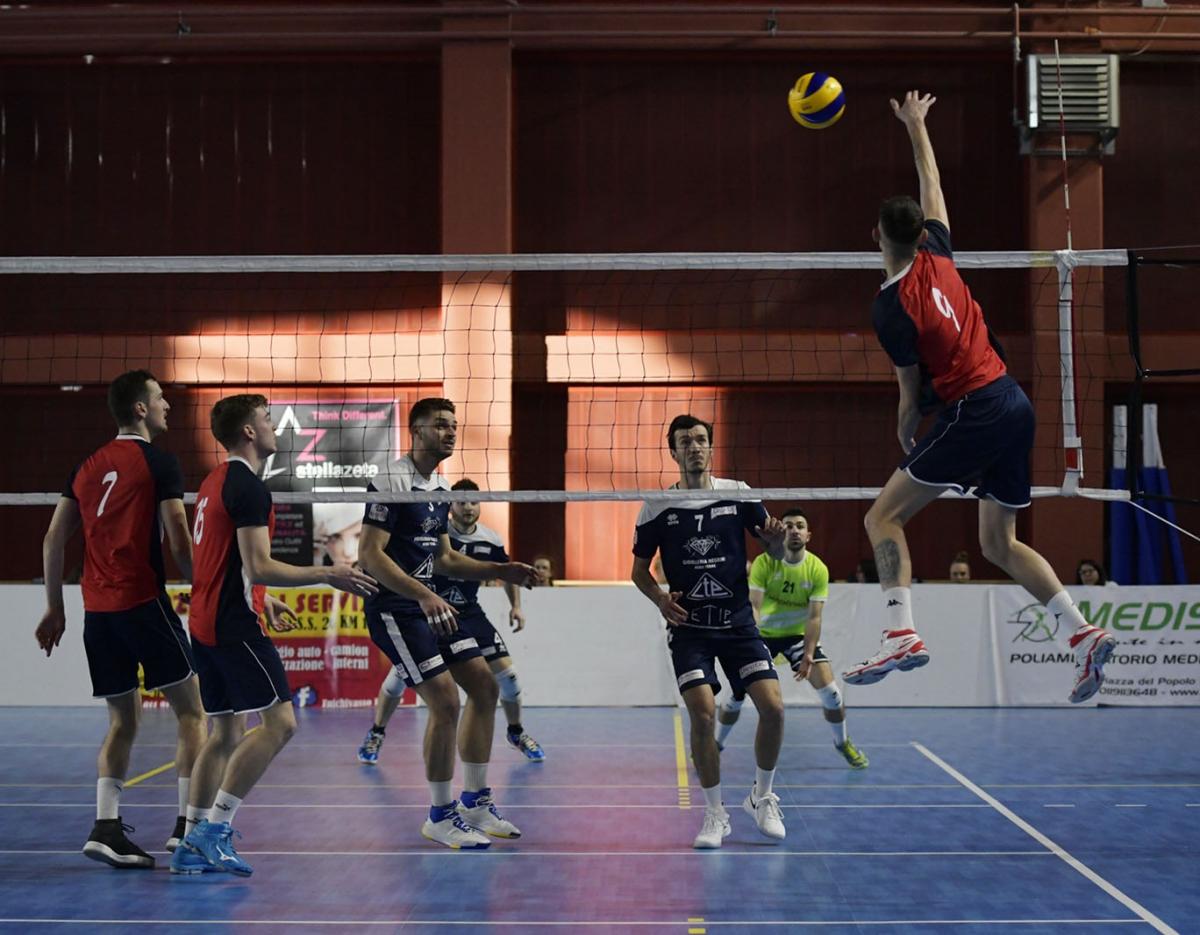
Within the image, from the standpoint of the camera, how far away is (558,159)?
1504 cm

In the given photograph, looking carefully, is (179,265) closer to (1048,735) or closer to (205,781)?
(205,781)

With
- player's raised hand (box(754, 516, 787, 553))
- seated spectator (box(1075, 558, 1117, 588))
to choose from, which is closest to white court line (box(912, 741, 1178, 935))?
player's raised hand (box(754, 516, 787, 553))

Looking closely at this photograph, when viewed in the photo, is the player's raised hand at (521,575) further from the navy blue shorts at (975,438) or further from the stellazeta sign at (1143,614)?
the stellazeta sign at (1143,614)

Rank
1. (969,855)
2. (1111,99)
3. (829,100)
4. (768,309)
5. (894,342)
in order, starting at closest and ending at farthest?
(894,342) → (969,855) → (829,100) → (1111,99) → (768,309)

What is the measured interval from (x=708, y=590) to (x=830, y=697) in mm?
2432

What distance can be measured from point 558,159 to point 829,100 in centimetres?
891

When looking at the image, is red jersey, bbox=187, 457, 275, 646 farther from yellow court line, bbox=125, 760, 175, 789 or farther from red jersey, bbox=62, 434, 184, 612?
yellow court line, bbox=125, 760, 175, 789

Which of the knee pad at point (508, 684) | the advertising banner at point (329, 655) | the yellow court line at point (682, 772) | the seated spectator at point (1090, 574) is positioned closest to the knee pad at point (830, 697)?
the yellow court line at point (682, 772)

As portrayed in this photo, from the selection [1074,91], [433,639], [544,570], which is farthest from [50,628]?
[1074,91]

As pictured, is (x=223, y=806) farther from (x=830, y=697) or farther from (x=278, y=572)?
(x=830, y=697)

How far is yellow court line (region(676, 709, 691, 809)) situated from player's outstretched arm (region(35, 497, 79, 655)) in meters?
3.34

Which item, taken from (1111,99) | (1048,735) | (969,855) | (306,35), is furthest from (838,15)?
(969,855)

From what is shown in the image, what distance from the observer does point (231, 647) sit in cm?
536

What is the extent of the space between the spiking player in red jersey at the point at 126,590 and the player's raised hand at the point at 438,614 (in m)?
1.06
